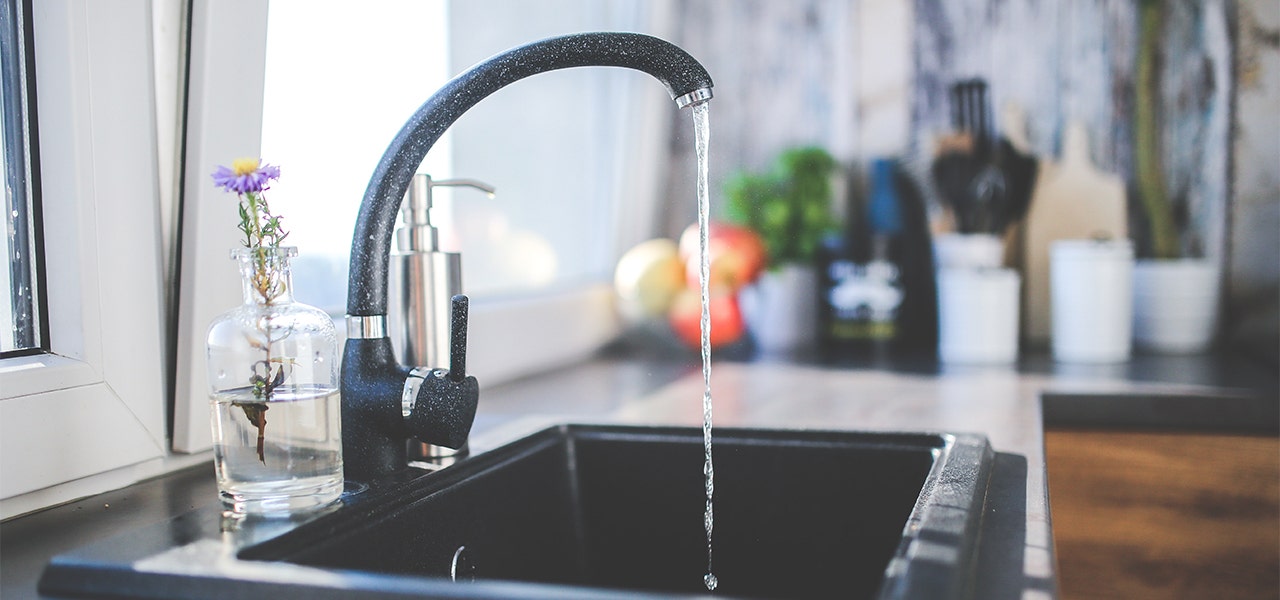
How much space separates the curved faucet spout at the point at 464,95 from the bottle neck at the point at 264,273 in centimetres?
9

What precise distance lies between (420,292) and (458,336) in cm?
13

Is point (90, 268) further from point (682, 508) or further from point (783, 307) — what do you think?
point (783, 307)

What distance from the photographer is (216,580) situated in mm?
543

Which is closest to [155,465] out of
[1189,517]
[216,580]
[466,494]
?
[466,494]

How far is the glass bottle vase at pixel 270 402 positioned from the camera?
0.65 metres

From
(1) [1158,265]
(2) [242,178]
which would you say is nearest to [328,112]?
(2) [242,178]

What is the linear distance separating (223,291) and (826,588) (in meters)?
0.56

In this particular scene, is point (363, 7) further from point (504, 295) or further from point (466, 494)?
point (466, 494)

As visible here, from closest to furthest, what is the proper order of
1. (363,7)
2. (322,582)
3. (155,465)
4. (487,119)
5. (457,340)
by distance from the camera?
(322,582) → (457,340) → (155,465) → (363,7) → (487,119)

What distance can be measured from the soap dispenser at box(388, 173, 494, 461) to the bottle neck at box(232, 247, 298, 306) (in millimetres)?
181

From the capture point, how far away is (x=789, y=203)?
6.27 feet

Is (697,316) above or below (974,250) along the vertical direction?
below

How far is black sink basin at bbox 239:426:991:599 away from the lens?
2.73ft

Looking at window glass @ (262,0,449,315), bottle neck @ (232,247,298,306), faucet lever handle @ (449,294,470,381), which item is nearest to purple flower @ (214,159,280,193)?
bottle neck @ (232,247,298,306)
